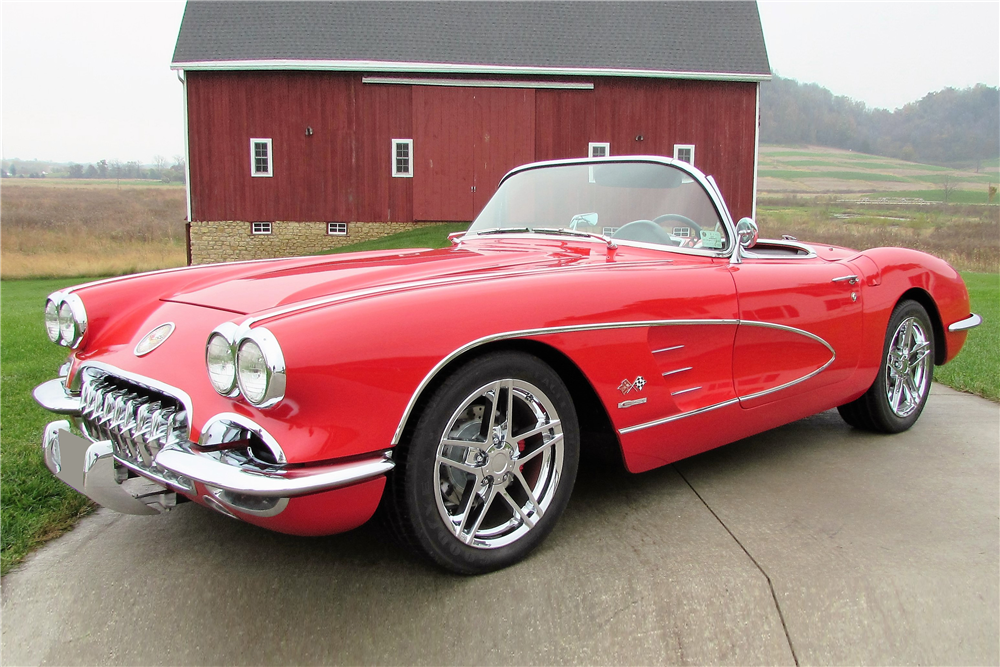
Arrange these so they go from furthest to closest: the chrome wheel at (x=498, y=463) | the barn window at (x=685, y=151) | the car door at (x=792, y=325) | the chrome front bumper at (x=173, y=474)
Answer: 1. the barn window at (x=685, y=151)
2. the car door at (x=792, y=325)
3. the chrome wheel at (x=498, y=463)
4. the chrome front bumper at (x=173, y=474)

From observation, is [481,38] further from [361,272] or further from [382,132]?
[361,272]

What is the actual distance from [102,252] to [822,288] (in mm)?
23890

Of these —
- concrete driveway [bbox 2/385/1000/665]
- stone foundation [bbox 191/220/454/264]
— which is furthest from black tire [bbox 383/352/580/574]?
stone foundation [bbox 191/220/454/264]

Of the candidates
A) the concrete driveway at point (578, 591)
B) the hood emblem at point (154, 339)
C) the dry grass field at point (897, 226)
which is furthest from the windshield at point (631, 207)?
the dry grass field at point (897, 226)

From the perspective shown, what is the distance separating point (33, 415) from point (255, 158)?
57.7ft

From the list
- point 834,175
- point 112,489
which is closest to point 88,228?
point 112,489

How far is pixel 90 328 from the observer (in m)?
2.69

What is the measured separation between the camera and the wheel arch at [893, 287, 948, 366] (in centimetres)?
A: 379

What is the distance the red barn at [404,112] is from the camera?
19.8 metres

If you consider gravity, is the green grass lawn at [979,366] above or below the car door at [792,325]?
below

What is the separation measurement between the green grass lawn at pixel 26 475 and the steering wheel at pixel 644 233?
246cm

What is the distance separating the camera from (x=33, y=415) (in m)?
4.02

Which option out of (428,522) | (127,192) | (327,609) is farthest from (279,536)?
(127,192)

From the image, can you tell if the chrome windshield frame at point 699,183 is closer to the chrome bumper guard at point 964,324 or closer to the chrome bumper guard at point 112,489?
the chrome bumper guard at point 964,324
